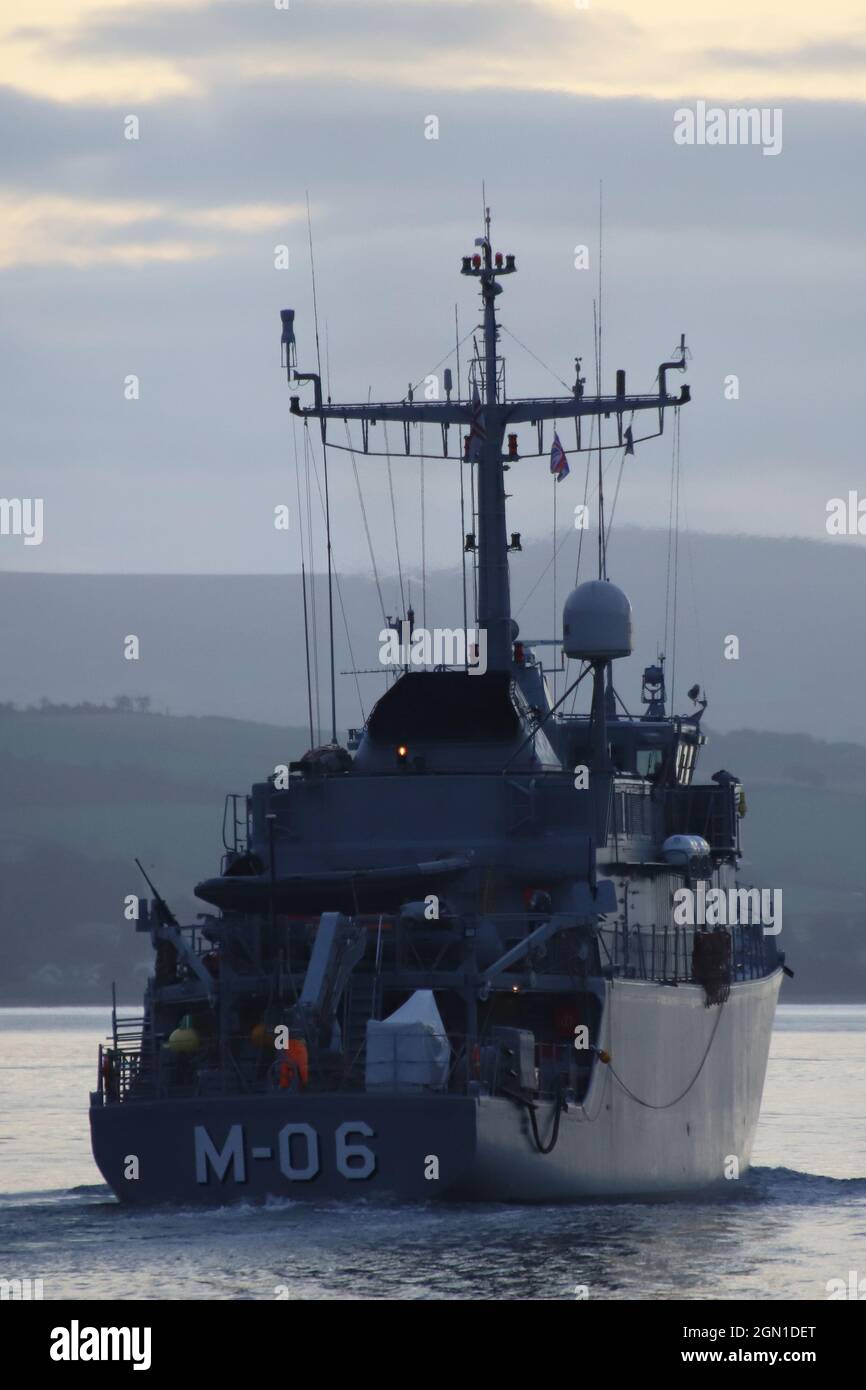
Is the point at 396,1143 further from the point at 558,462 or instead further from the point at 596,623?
→ the point at 558,462

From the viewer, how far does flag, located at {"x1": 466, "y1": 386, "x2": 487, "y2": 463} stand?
4209 centimetres

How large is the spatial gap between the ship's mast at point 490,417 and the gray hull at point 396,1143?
769 cm

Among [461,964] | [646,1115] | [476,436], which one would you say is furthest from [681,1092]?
[476,436]

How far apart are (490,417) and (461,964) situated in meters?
11.6

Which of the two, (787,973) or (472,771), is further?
(787,973)

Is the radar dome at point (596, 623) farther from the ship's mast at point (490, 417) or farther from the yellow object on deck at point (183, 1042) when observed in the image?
the yellow object on deck at point (183, 1042)

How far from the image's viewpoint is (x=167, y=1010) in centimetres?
3597

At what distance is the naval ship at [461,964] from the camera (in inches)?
1267

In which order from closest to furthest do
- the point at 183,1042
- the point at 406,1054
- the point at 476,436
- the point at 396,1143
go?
the point at 396,1143
the point at 406,1054
the point at 183,1042
the point at 476,436

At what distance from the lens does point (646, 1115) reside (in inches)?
1489

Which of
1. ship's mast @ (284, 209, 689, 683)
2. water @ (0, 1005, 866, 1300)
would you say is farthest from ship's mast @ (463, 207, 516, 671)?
water @ (0, 1005, 866, 1300)
